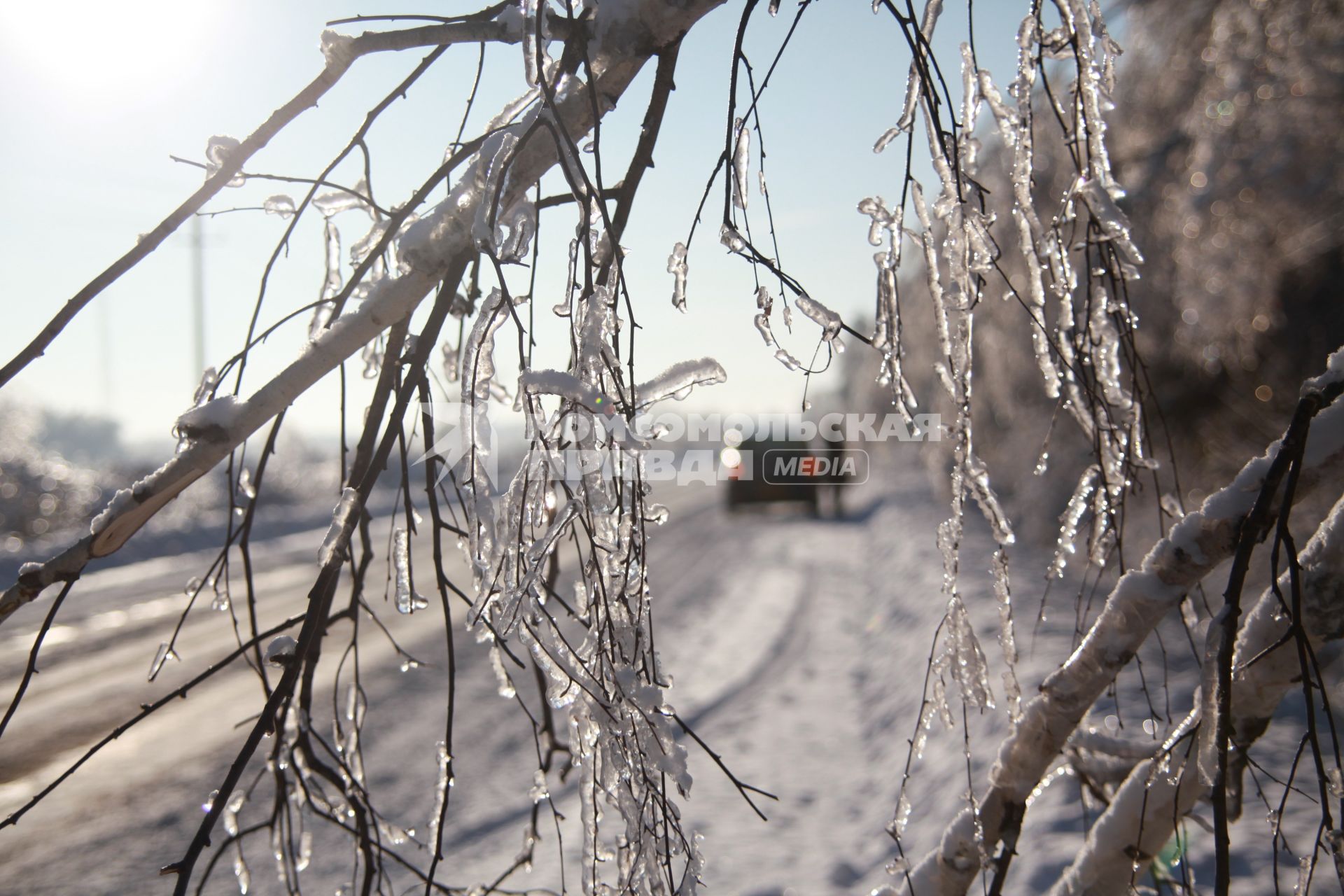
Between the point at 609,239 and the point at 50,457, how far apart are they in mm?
26404

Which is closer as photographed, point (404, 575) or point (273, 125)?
point (273, 125)

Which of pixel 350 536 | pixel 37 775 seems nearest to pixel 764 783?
pixel 37 775

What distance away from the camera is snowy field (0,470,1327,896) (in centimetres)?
416

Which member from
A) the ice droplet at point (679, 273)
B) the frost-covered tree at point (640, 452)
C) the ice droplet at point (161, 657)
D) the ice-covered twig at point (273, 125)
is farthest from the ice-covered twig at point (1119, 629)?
the ice droplet at point (161, 657)

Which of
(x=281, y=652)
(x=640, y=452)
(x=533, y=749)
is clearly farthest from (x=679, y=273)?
(x=533, y=749)

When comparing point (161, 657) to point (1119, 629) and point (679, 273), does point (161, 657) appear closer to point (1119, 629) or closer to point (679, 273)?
point (679, 273)

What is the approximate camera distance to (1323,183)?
6027mm

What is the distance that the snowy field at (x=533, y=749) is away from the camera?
4.16 meters

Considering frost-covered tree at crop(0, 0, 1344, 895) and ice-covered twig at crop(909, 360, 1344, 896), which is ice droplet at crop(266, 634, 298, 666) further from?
ice-covered twig at crop(909, 360, 1344, 896)

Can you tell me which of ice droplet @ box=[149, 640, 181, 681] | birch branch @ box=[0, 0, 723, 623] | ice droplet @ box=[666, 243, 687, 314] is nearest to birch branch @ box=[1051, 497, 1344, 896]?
ice droplet @ box=[666, 243, 687, 314]

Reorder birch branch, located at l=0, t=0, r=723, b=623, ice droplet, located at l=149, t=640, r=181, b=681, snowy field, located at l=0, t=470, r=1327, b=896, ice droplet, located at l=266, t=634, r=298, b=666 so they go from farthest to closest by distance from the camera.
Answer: snowy field, located at l=0, t=470, r=1327, b=896 → ice droplet, located at l=149, t=640, r=181, b=681 → ice droplet, located at l=266, t=634, r=298, b=666 → birch branch, located at l=0, t=0, r=723, b=623

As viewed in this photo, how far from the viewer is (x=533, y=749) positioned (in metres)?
5.91

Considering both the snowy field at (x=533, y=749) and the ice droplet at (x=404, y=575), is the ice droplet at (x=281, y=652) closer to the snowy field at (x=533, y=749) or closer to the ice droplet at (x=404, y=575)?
the ice droplet at (x=404, y=575)

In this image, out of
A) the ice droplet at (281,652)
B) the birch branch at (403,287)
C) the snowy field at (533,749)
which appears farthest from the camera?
the snowy field at (533,749)
